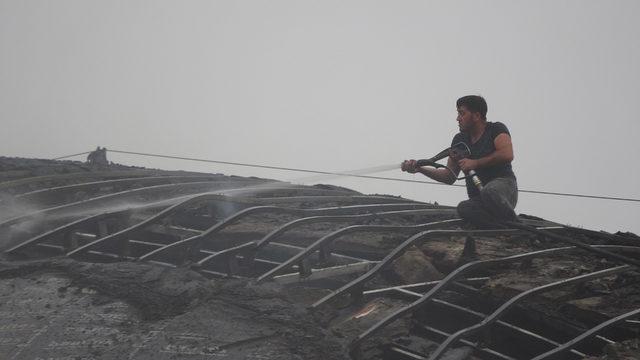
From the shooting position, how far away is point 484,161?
7.04 metres

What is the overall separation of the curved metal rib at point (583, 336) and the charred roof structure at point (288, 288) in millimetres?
16

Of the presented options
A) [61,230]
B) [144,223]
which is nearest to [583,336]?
[144,223]

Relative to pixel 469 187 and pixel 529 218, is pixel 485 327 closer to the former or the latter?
pixel 469 187

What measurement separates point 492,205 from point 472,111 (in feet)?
4.46

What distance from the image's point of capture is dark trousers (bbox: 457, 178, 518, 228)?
719cm

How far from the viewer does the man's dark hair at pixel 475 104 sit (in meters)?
7.27

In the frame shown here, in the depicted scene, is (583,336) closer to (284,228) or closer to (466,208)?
(466,208)

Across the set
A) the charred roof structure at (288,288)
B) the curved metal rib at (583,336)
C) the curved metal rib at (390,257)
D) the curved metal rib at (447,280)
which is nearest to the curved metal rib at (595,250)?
the charred roof structure at (288,288)

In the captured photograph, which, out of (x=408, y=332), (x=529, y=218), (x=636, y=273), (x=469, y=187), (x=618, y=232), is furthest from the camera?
(x=529, y=218)

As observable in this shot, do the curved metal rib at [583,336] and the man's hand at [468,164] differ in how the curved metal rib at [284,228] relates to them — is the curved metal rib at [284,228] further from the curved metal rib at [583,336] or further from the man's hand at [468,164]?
the curved metal rib at [583,336]

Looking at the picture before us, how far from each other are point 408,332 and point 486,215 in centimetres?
324

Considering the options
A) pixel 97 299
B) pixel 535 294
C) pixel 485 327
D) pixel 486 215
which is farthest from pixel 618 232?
pixel 97 299

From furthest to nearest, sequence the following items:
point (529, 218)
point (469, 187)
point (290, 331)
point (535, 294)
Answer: point (529, 218), point (469, 187), point (535, 294), point (290, 331)

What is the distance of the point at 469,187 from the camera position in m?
7.60
